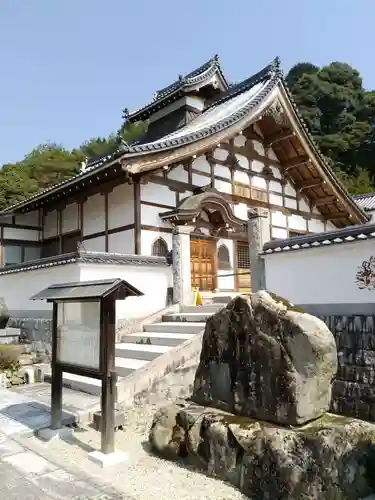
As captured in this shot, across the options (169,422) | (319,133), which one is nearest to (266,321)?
(169,422)

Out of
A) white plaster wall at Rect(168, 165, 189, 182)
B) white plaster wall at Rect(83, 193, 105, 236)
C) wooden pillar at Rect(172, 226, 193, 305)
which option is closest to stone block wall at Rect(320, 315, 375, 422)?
wooden pillar at Rect(172, 226, 193, 305)

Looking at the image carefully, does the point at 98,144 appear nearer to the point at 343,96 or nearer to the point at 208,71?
the point at 343,96

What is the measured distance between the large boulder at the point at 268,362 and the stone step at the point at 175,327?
412 centimetres

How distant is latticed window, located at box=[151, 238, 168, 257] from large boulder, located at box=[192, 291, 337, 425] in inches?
327

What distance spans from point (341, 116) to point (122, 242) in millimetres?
36556

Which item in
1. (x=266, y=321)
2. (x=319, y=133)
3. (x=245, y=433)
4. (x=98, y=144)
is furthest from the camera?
(x=98, y=144)

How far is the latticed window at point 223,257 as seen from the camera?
16.0 m

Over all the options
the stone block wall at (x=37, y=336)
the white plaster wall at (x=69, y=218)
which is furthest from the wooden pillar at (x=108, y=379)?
the white plaster wall at (x=69, y=218)

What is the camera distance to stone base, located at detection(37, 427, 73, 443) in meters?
6.01

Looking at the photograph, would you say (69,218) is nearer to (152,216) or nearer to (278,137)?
(152,216)

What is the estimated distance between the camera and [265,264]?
33.2 feet

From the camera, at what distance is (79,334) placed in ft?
20.1

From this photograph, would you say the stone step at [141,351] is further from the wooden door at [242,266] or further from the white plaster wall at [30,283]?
the wooden door at [242,266]

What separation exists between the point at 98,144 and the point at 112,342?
46.3 meters
